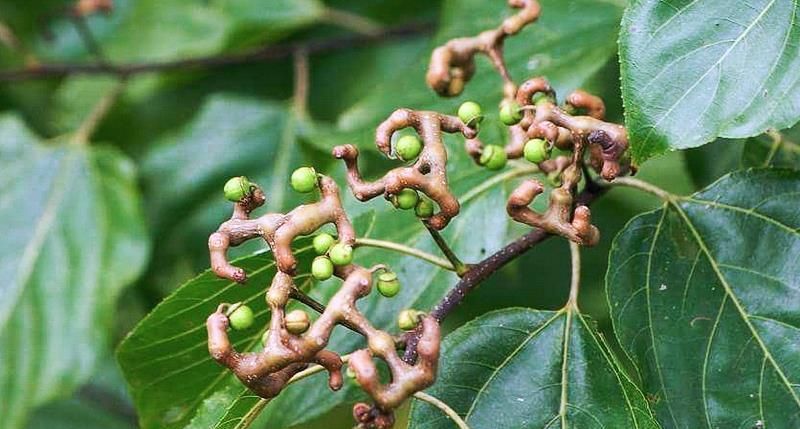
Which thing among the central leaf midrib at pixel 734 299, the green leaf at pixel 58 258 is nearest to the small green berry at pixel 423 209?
the central leaf midrib at pixel 734 299

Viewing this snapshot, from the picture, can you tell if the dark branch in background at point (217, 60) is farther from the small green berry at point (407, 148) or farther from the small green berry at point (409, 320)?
the small green berry at point (409, 320)

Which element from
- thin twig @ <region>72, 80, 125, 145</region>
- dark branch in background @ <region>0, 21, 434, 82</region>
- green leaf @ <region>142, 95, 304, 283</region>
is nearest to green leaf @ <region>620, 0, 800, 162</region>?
green leaf @ <region>142, 95, 304, 283</region>

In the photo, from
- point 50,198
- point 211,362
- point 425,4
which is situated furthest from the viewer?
point 425,4

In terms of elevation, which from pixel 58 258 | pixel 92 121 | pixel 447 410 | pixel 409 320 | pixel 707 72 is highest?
pixel 707 72

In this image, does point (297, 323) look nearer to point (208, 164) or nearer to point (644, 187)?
point (644, 187)

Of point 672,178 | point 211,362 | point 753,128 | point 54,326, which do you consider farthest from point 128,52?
point 753,128

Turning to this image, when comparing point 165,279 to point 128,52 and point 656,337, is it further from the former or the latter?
point 656,337

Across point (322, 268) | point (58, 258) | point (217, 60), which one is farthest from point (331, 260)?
point (217, 60)

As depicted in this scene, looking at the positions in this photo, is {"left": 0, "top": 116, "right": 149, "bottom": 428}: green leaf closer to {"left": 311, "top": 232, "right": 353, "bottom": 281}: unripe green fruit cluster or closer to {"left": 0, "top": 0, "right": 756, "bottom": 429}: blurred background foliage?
{"left": 0, "top": 0, "right": 756, "bottom": 429}: blurred background foliage
